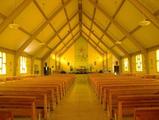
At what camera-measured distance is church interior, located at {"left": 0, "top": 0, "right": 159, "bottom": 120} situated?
4219mm

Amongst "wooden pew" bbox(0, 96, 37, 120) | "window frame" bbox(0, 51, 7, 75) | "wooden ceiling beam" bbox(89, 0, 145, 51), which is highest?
"wooden ceiling beam" bbox(89, 0, 145, 51)

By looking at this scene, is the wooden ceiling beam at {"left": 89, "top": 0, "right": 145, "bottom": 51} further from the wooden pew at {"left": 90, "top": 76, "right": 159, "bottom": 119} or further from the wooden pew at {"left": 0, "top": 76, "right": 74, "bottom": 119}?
the wooden pew at {"left": 90, "top": 76, "right": 159, "bottom": 119}

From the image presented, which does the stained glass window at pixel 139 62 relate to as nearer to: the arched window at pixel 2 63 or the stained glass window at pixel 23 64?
the stained glass window at pixel 23 64

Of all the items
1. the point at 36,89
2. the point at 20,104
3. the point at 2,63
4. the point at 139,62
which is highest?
the point at 139,62

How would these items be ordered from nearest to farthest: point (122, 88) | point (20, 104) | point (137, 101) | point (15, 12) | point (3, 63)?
point (137, 101)
point (20, 104)
point (122, 88)
point (15, 12)
point (3, 63)

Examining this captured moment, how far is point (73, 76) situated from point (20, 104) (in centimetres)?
1492

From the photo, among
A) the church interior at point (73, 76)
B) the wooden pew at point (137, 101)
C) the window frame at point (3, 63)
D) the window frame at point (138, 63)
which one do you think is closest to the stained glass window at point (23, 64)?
the church interior at point (73, 76)

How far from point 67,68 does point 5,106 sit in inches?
1291

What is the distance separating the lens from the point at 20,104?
13.5 feet

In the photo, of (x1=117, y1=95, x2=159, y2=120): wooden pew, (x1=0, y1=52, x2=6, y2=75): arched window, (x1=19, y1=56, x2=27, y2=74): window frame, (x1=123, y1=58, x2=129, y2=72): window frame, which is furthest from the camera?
(x1=123, y1=58, x2=129, y2=72): window frame

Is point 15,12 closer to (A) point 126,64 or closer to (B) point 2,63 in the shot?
(B) point 2,63

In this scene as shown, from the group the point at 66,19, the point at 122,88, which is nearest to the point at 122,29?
the point at 66,19

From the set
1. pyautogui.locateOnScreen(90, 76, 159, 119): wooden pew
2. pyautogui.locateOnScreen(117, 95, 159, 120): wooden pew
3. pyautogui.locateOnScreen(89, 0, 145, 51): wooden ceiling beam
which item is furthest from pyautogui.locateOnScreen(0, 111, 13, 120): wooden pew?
pyautogui.locateOnScreen(89, 0, 145, 51): wooden ceiling beam

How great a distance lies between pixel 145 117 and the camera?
250 cm
